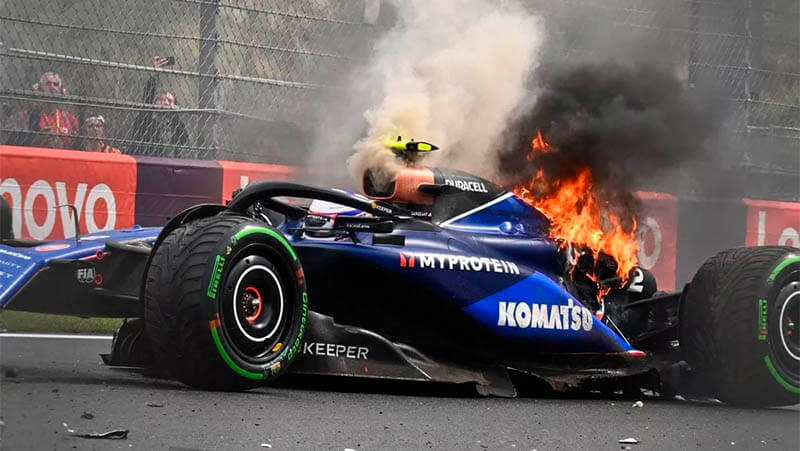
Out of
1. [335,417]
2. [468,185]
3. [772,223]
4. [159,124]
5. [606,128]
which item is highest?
[159,124]

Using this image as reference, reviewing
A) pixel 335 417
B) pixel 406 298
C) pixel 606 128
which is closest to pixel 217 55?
pixel 606 128

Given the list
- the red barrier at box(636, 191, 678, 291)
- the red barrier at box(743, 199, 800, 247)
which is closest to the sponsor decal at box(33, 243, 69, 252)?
the red barrier at box(636, 191, 678, 291)

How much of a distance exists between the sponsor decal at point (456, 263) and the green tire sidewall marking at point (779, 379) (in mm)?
1502

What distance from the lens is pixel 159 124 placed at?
11602 mm

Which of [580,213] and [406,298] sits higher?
[580,213]

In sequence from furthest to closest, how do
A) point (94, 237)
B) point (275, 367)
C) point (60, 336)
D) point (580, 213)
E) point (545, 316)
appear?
point (60, 336)
point (580, 213)
point (94, 237)
point (545, 316)
point (275, 367)

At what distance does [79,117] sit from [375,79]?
9.19ft

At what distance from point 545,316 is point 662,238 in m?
6.43

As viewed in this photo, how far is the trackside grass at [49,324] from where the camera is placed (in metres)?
9.84

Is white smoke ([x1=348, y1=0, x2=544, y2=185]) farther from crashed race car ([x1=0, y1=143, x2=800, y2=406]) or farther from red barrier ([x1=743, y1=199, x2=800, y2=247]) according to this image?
red barrier ([x1=743, y1=199, x2=800, y2=247])

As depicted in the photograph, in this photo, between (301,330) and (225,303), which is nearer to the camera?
(225,303)

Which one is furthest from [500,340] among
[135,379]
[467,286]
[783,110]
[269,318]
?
[783,110]

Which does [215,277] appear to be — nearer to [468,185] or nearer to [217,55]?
[468,185]

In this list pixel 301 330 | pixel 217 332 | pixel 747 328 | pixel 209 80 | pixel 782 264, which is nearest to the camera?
pixel 217 332
